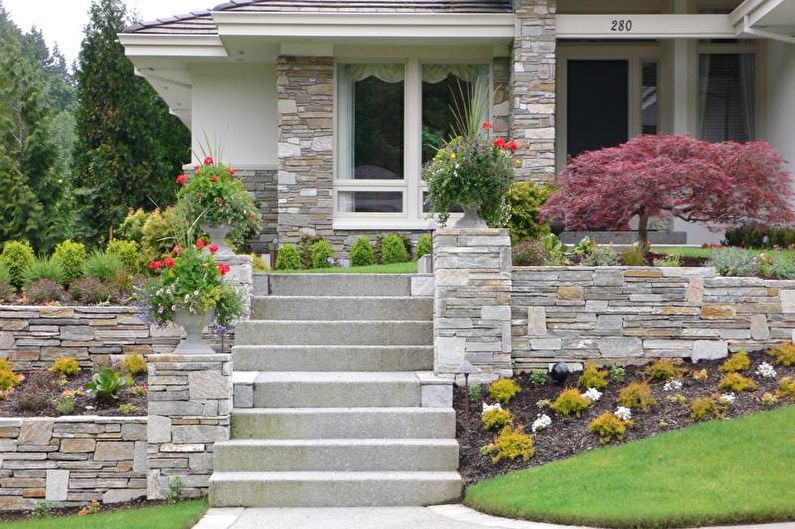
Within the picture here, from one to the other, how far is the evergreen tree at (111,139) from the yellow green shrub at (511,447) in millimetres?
11434

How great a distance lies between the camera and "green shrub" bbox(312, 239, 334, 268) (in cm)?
1303

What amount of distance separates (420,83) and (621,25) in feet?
8.99

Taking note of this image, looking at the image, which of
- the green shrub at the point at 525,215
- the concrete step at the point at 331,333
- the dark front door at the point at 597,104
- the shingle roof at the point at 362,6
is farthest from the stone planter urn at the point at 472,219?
the dark front door at the point at 597,104

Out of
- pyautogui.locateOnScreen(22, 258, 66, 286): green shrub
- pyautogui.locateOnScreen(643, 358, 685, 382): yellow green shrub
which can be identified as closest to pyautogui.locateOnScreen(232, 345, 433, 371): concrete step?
pyautogui.locateOnScreen(643, 358, 685, 382): yellow green shrub

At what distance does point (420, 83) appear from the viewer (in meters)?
13.9

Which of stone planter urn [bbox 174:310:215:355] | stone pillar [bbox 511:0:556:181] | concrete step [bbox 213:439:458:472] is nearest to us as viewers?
concrete step [bbox 213:439:458:472]

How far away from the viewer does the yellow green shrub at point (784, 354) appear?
8711 mm

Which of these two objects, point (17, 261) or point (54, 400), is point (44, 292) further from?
point (54, 400)

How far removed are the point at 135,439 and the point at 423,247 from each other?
5.31 meters

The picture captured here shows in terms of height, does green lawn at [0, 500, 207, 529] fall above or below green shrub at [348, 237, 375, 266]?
below

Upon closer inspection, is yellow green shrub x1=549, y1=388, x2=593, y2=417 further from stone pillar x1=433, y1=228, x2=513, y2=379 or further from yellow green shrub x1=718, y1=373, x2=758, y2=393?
yellow green shrub x1=718, y1=373, x2=758, y2=393

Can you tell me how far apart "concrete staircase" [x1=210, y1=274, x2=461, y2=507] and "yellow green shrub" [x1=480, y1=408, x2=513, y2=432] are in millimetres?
292

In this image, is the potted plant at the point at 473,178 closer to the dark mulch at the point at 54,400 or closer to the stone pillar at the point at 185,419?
the stone pillar at the point at 185,419

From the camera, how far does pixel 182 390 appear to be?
7832 millimetres
